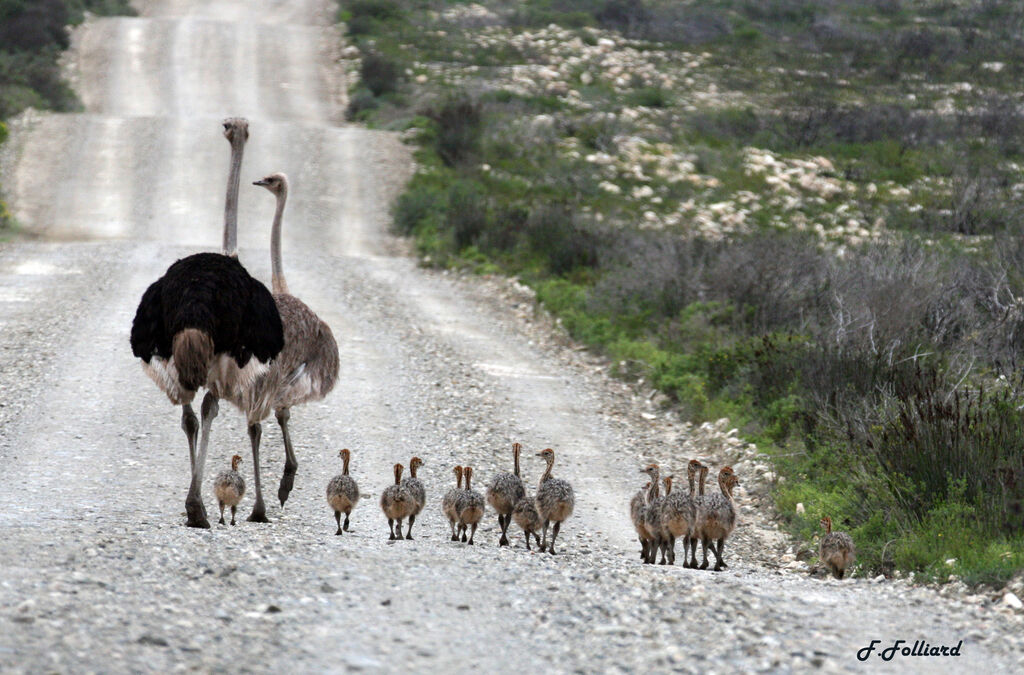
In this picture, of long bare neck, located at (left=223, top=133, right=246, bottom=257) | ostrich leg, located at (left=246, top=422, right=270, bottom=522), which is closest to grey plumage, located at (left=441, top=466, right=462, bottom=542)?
ostrich leg, located at (left=246, top=422, right=270, bottom=522)

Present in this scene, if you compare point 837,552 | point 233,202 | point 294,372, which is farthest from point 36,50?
point 837,552

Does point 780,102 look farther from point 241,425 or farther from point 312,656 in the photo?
point 312,656

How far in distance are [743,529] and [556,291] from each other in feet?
34.8

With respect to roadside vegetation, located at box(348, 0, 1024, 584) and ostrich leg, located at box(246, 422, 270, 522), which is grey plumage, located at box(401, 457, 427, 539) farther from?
roadside vegetation, located at box(348, 0, 1024, 584)

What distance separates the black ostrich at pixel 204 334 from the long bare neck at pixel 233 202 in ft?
2.39

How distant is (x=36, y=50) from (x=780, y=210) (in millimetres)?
27121

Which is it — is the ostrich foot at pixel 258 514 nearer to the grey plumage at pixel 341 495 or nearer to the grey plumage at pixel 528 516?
the grey plumage at pixel 341 495

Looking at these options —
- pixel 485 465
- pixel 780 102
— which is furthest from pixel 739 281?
pixel 780 102

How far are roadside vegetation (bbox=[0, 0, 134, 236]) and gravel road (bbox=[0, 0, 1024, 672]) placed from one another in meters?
6.44

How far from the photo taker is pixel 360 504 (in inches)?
441

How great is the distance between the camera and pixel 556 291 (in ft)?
70.8

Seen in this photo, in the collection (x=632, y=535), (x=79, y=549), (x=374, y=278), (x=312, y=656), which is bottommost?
(x=374, y=278)
